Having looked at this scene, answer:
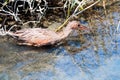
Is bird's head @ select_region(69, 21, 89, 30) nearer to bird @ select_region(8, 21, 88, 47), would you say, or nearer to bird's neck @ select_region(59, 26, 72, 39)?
bird's neck @ select_region(59, 26, 72, 39)

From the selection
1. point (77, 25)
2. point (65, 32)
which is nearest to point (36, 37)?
point (65, 32)

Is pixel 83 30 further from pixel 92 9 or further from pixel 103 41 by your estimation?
pixel 92 9

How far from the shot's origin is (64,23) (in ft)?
17.5

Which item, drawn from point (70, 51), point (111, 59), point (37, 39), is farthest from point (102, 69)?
point (37, 39)

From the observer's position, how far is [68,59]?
4.66 m

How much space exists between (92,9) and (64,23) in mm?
824

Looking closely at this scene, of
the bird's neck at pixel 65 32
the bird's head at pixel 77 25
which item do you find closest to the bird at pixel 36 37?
the bird's neck at pixel 65 32

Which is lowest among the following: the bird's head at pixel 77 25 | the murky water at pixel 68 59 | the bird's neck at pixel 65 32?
the murky water at pixel 68 59

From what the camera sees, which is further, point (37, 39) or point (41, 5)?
point (41, 5)

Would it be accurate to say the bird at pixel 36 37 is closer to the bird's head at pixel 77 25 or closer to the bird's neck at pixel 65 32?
the bird's neck at pixel 65 32

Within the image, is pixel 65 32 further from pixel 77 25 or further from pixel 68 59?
pixel 68 59

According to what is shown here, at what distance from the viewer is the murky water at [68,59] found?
432cm

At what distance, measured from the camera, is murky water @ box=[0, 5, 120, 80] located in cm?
432

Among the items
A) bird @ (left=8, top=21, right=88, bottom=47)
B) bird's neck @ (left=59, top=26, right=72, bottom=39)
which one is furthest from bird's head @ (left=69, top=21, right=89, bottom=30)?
bird @ (left=8, top=21, right=88, bottom=47)
